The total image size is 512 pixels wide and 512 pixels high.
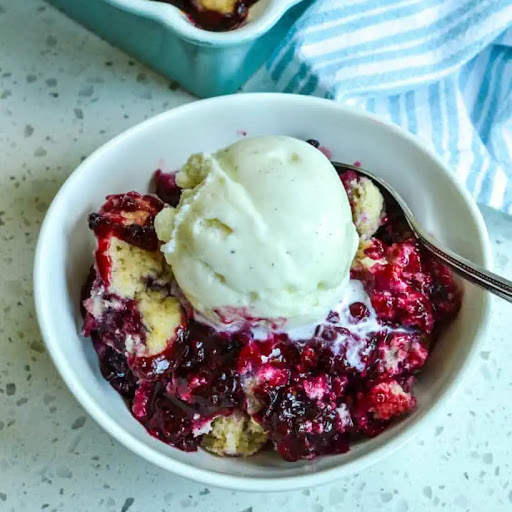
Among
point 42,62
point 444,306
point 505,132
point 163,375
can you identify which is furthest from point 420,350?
point 42,62

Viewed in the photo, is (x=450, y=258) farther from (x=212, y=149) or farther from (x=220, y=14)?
(x=220, y=14)

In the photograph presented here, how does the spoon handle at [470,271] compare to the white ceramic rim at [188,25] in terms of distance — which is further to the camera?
the white ceramic rim at [188,25]

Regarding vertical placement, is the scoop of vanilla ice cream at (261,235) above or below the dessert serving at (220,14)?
below

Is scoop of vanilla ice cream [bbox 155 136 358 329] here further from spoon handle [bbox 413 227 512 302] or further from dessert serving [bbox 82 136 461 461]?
spoon handle [bbox 413 227 512 302]

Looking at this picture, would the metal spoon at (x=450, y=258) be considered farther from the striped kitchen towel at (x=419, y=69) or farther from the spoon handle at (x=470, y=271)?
the striped kitchen towel at (x=419, y=69)

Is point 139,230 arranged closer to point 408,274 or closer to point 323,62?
point 408,274

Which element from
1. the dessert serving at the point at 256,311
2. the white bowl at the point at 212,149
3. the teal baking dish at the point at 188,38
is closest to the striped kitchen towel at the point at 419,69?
the teal baking dish at the point at 188,38

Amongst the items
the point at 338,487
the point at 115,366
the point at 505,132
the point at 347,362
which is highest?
the point at 505,132

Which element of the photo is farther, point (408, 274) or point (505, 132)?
point (505, 132)
